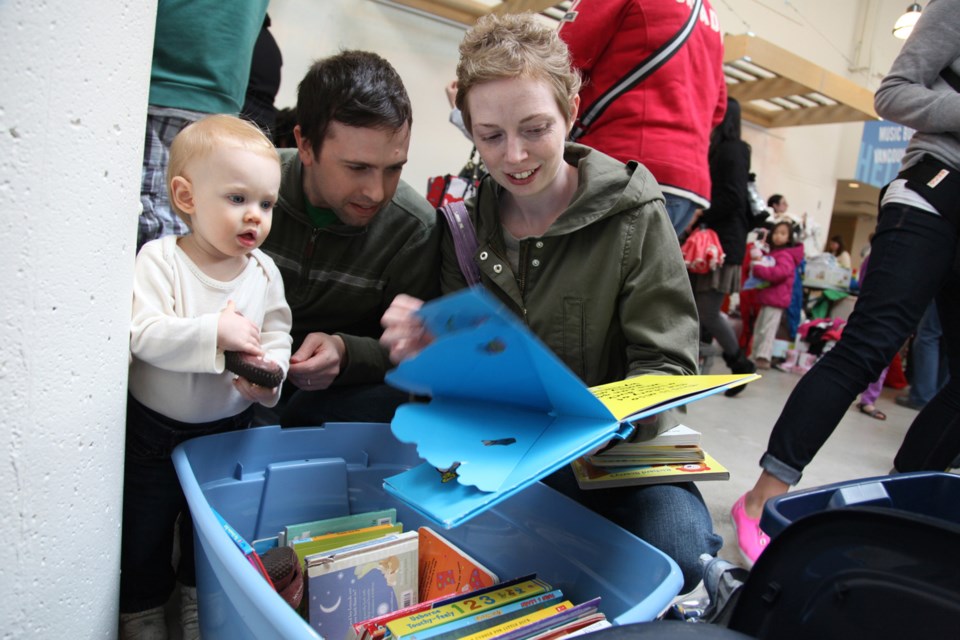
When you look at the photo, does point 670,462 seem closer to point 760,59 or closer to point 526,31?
point 526,31

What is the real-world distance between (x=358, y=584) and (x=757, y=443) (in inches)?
70.6

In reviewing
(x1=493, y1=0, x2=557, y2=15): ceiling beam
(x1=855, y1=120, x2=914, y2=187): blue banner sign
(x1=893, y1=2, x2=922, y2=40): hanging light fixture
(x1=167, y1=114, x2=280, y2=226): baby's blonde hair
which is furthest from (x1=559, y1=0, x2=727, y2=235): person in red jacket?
(x1=855, y1=120, x2=914, y2=187): blue banner sign

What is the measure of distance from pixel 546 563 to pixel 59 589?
0.49 metres

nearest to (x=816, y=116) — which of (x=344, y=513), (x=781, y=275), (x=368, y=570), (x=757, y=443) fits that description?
(x=781, y=275)

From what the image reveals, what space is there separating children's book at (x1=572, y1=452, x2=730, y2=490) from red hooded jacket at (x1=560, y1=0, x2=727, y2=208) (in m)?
0.70

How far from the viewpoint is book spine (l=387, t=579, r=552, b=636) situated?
0.57 meters

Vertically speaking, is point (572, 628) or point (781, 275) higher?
point (781, 275)

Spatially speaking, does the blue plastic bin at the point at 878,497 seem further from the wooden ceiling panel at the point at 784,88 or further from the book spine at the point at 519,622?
the wooden ceiling panel at the point at 784,88

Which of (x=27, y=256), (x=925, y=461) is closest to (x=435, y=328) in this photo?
(x=27, y=256)

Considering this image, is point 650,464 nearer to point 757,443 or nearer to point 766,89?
point 757,443

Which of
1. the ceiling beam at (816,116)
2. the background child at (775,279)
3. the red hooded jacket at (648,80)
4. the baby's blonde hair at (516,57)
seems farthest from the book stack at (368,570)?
the ceiling beam at (816,116)

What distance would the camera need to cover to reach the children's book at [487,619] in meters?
0.56

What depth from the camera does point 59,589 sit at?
544 mm

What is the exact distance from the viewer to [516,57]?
33.4 inches
